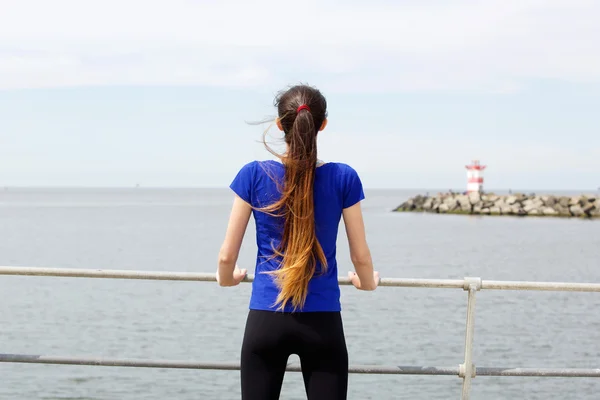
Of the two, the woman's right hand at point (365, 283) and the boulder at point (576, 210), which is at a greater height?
the boulder at point (576, 210)

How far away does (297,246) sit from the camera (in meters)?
2.89

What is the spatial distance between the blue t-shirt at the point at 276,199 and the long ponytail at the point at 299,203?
1.1 inches

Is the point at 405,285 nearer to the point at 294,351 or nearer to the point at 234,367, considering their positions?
the point at 234,367

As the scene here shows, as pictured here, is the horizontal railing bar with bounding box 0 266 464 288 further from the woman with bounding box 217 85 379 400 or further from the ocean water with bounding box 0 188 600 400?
the ocean water with bounding box 0 188 600 400

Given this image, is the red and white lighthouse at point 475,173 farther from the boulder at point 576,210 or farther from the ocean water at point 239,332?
the ocean water at point 239,332

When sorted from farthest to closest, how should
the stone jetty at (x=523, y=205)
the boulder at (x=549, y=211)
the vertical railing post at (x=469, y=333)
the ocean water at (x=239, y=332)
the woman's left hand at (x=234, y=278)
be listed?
1. the boulder at (x=549, y=211)
2. the stone jetty at (x=523, y=205)
3. the ocean water at (x=239, y=332)
4. the vertical railing post at (x=469, y=333)
5. the woman's left hand at (x=234, y=278)

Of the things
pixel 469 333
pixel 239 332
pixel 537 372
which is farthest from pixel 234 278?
pixel 239 332

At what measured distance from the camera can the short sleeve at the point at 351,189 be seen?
2.94 metres

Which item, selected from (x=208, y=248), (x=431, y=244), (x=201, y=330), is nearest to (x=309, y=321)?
(x=201, y=330)

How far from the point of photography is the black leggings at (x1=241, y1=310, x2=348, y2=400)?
2.91 metres

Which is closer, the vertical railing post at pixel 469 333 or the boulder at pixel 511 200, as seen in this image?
the vertical railing post at pixel 469 333

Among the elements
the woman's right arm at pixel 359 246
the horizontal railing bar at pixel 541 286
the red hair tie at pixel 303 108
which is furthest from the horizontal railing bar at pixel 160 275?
the red hair tie at pixel 303 108

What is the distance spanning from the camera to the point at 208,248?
43.2 m

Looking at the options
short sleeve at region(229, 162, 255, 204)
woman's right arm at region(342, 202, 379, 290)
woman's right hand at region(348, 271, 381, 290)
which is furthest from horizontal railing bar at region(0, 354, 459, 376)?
short sleeve at region(229, 162, 255, 204)
